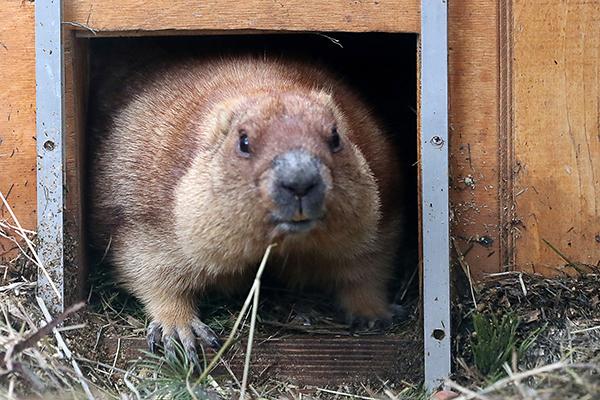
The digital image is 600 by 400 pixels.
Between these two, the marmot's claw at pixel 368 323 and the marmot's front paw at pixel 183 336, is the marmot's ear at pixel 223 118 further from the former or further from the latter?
the marmot's claw at pixel 368 323

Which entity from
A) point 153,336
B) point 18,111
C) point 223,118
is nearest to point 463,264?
point 223,118

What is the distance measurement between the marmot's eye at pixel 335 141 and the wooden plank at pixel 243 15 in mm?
720

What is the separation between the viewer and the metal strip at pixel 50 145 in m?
5.52

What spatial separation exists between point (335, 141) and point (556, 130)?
1.32 meters

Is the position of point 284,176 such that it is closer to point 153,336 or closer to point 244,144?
point 244,144

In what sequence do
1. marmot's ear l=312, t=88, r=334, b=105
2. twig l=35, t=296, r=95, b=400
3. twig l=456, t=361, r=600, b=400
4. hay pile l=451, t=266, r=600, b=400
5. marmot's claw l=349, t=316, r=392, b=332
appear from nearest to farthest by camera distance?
twig l=456, t=361, r=600, b=400 → twig l=35, t=296, r=95, b=400 → hay pile l=451, t=266, r=600, b=400 → marmot's ear l=312, t=88, r=334, b=105 → marmot's claw l=349, t=316, r=392, b=332

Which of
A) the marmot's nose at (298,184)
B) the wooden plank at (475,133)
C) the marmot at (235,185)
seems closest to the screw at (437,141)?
the wooden plank at (475,133)

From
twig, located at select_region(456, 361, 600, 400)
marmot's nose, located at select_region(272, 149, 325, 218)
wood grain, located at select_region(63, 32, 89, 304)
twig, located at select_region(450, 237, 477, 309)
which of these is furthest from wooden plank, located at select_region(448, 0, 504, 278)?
wood grain, located at select_region(63, 32, 89, 304)

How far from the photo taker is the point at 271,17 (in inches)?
218

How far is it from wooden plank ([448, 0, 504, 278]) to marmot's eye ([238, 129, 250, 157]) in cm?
123

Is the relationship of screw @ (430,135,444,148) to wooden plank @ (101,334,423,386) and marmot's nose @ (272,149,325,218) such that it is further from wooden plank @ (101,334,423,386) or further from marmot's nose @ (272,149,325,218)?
wooden plank @ (101,334,423,386)

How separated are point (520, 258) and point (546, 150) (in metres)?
0.63

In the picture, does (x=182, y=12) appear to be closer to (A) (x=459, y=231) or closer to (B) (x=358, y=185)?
(B) (x=358, y=185)

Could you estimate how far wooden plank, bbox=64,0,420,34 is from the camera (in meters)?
5.52
